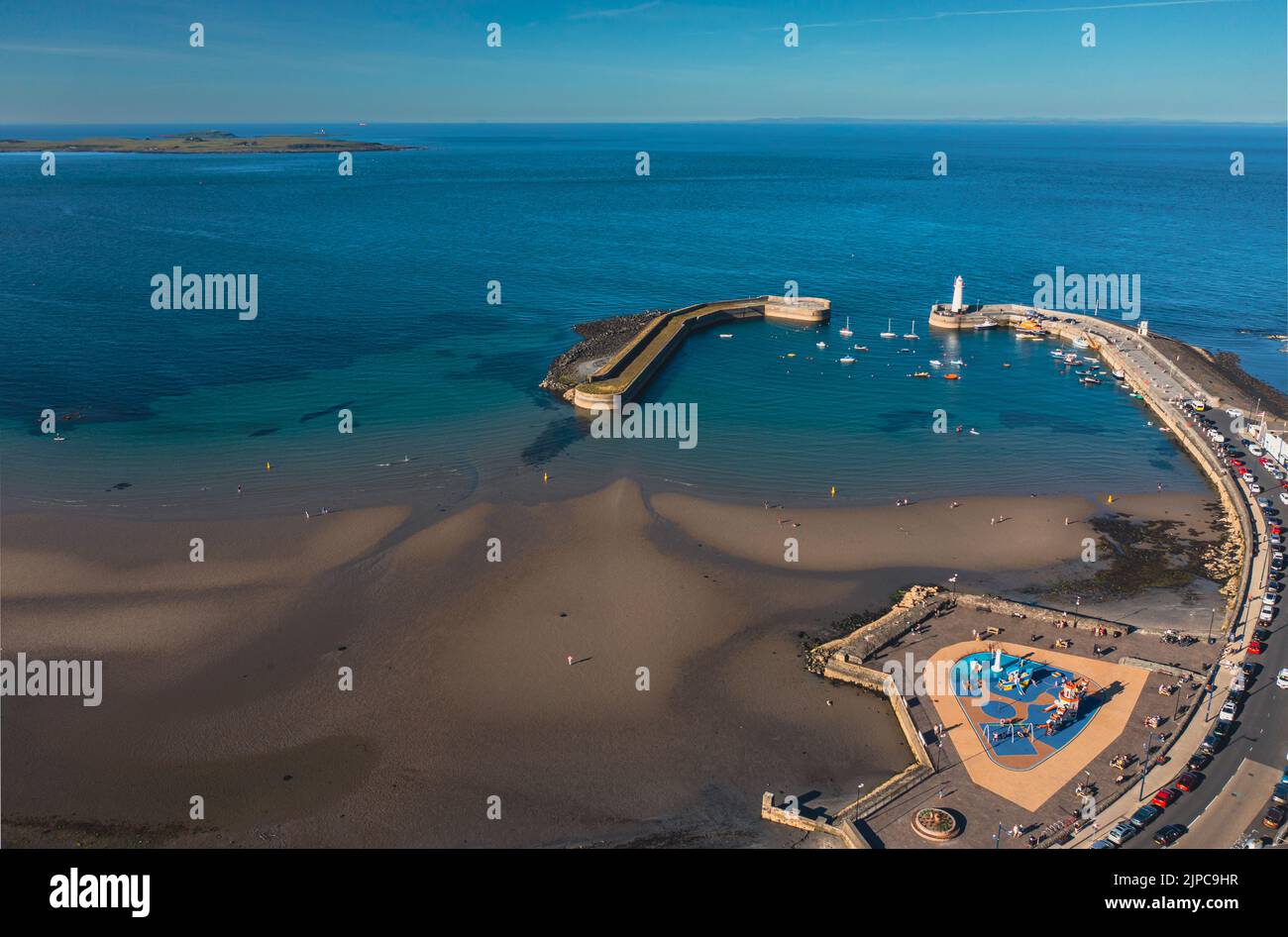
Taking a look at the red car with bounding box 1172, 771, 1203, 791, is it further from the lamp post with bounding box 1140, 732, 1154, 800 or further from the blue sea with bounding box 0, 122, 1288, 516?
the blue sea with bounding box 0, 122, 1288, 516

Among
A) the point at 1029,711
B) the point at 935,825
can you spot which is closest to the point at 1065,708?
the point at 1029,711

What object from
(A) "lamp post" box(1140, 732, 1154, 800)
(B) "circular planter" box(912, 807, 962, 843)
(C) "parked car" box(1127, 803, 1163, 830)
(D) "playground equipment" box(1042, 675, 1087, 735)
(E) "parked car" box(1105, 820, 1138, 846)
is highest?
(D) "playground equipment" box(1042, 675, 1087, 735)

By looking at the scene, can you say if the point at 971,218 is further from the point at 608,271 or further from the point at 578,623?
the point at 578,623

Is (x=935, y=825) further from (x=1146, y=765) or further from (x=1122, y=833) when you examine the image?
(x=1146, y=765)

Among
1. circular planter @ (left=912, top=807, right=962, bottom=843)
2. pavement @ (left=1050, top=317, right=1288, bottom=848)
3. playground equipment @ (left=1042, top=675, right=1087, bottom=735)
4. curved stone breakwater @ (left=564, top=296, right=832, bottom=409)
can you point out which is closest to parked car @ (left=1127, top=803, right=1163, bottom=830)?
pavement @ (left=1050, top=317, right=1288, bottom=848)

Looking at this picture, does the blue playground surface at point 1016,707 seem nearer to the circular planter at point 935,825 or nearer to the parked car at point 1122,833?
the parked car at point 1122,833

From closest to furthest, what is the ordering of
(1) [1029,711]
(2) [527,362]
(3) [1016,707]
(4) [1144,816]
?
1. (4) [1144,816]
2. (1) [1029,711]
3. (3) [1016,707]
4. (2) [527,362]
